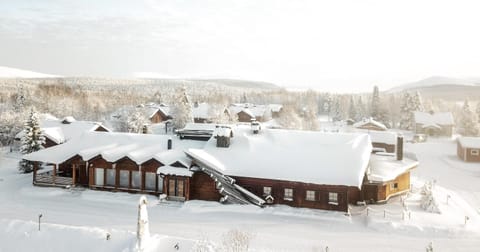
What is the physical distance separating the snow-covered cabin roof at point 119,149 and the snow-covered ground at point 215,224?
2574 millimetres

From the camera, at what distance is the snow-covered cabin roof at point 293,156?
26.7 m

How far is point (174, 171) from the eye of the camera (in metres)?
27.9

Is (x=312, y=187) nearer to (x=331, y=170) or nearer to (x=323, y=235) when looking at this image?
(x=331, y=170)

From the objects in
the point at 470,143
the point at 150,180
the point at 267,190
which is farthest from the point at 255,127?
the point at 470,143

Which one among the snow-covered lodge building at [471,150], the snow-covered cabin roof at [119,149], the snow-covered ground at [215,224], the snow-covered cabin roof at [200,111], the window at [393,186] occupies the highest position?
the snow-covered cabin roof at [200,111]

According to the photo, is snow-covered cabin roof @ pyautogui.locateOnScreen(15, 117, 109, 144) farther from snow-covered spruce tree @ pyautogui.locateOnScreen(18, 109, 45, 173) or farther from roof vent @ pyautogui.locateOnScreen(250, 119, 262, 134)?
roof vent @ pyautogui.locateOnScreen(250, 119, 262, 134)

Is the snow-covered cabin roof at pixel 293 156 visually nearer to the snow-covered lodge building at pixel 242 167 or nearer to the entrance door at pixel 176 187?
the snow-covered lodge building at pixel 242 167

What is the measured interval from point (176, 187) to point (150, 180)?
252 cm

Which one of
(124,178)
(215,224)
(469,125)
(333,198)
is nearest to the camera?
(215,224)

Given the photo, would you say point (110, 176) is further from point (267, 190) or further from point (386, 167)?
point (386, 167)

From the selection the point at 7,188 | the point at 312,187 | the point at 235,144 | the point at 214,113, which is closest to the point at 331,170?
the point at 312,187

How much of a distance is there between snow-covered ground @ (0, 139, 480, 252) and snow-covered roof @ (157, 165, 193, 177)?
1983 millimetres

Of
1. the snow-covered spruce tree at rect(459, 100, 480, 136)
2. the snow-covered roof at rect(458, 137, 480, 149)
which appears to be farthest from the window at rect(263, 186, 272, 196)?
the snow-covered spruce tree at rect(459, 100, 480, 136)

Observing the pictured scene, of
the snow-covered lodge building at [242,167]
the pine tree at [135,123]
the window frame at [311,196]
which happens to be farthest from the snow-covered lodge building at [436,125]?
the window frame at [311,196]
